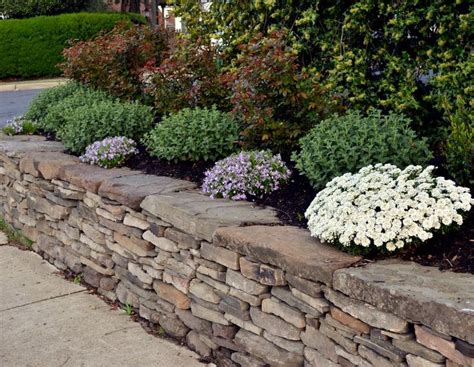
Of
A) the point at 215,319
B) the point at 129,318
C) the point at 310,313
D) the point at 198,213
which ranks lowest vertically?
the point at 129,318

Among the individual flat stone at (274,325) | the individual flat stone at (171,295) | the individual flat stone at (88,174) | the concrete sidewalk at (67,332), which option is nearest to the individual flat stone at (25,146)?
the individual flat stone at (88,174)

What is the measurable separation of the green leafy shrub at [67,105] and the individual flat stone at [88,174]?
147cm

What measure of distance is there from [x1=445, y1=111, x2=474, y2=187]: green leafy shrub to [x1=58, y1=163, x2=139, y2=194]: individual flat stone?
7.55ft

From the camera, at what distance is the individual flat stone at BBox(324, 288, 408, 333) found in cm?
277

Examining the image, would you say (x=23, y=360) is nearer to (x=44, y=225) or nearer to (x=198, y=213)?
(x=198, y=213)

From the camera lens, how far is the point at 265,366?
3.50m

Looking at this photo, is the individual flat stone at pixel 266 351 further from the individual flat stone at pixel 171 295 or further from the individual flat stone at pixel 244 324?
the individual flat stone at pixel 171 295

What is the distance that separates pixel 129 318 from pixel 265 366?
134cm

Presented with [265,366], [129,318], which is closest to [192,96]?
[129,318]

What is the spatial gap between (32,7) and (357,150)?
19310mm

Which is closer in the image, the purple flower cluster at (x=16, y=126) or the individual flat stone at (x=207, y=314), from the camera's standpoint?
the individual flat stone at (x=207, y=314)

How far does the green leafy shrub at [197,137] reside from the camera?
506cm

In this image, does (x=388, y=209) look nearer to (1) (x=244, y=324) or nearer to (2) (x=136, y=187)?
(1) (x=244, y=324)

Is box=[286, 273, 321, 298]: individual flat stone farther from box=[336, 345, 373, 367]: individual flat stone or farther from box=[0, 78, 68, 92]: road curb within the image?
box=[0, 78, 68, 92]: road curb
